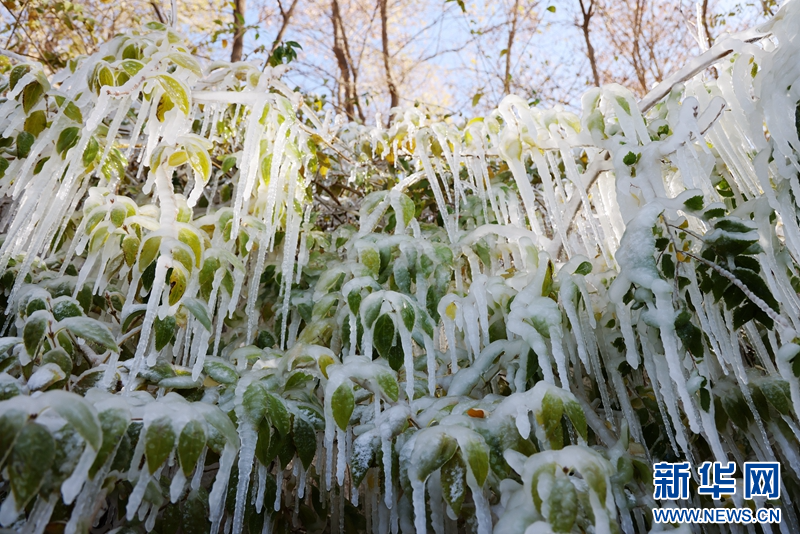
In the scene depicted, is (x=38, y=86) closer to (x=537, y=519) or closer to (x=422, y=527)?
(x=422, y=527)

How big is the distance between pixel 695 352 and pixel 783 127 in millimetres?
451

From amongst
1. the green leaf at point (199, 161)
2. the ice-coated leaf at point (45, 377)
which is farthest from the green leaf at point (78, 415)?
the green leaf at point (199, 161)

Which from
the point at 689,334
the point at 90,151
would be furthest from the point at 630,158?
the point at 90,151

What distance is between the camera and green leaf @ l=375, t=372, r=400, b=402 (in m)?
0.86

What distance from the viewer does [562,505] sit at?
2.15 ft

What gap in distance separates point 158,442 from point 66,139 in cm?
84

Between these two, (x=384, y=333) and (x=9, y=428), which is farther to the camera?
(x=384, y=333)

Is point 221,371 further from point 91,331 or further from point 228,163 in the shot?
point 228,163

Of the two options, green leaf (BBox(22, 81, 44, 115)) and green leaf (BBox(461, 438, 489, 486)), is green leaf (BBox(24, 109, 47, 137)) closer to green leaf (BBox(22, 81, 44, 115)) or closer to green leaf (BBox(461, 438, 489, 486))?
green leaf (BBox(22, 81, 44, 115))

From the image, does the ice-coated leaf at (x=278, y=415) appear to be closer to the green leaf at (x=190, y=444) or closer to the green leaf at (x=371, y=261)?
the green leaf at (x=190, y=444)

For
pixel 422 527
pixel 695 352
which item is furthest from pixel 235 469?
pixel 695 352

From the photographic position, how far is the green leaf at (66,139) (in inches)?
45.4

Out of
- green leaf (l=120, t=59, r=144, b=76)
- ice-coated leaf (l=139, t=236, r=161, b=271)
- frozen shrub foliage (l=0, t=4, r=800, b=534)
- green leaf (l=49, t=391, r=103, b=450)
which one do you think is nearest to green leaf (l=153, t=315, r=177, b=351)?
frozen shrub foliage (l=0, t=4, r=800, b=534)

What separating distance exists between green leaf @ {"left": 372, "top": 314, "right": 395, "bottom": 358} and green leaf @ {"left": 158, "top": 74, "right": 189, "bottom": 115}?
25.2 inches
